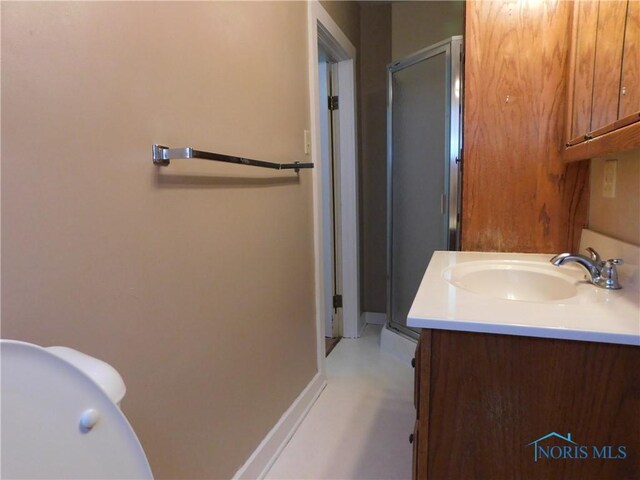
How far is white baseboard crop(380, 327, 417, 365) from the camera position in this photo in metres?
2.35

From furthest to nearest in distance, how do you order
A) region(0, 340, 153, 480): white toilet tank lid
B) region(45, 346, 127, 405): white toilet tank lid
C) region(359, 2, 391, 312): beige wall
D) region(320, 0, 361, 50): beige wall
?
1. region(359, 2, 391, 312): beige wall
2. region(320, 0, 361, 50): beige wall
3. region(45, 346, 127, 405): white toilet tank lid
4. region(0, 340, 153, 480): white toilet tank lid

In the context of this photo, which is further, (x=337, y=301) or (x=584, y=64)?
(x=337, y=301)

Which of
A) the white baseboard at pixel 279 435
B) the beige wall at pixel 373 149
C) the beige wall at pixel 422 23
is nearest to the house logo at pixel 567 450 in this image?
the white baseboard at pixel 279 435

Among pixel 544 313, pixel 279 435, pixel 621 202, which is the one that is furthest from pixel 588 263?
pixel 279 435

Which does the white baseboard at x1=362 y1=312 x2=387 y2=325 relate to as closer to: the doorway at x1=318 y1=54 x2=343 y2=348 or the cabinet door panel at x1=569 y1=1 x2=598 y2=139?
the doorway at x1=318 y1=54 x2=343 y2=348

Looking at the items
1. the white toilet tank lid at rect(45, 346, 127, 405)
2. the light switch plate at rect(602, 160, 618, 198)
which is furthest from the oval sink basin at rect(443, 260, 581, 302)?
the white toilet tank lid at rect(45, 346, 127, 405)

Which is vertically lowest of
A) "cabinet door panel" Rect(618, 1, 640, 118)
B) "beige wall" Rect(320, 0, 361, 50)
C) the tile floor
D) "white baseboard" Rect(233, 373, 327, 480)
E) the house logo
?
the tile floor

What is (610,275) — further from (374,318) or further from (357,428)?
(374,318)

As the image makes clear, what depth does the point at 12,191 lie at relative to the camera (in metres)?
0.65

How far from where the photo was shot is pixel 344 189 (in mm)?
2623

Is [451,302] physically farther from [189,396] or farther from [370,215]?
[370,215]

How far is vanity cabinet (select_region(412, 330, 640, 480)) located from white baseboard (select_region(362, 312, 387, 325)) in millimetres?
2137

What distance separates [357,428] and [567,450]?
1119mm

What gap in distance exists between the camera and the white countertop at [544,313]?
72cm
